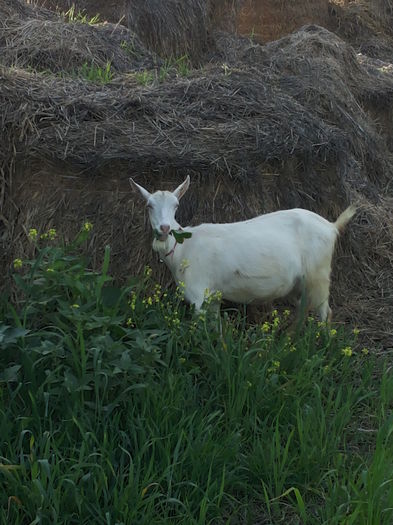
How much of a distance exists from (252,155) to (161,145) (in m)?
0.66

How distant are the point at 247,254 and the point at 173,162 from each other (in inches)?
35.6

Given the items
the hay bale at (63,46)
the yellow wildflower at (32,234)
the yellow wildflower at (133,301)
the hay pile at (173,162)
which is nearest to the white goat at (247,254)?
the yellow wildflower at (133,301)

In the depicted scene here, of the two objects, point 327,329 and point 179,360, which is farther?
point 327,329

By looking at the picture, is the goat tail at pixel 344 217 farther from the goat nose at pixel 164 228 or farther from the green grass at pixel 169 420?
the goat nose at pixel 164 228

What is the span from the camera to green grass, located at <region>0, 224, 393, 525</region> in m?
3.12

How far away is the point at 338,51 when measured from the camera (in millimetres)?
8852

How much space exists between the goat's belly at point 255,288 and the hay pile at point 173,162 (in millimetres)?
610

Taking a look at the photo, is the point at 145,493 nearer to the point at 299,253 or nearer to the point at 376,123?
the point at 299,253

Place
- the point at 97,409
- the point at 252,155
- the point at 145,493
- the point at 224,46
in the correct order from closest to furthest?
the point at 145,493
the point at 97,409
the point at 252,155
the point at 224,46

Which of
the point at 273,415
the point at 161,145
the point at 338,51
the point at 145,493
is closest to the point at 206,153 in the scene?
the point at 161,145

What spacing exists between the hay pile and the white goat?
52 centimetres

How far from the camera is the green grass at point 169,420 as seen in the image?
10.2 ft

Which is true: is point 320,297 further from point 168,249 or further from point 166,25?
point 166,25

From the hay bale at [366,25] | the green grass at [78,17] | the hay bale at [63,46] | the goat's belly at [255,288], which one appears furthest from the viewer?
the hay bale at [366,25]
